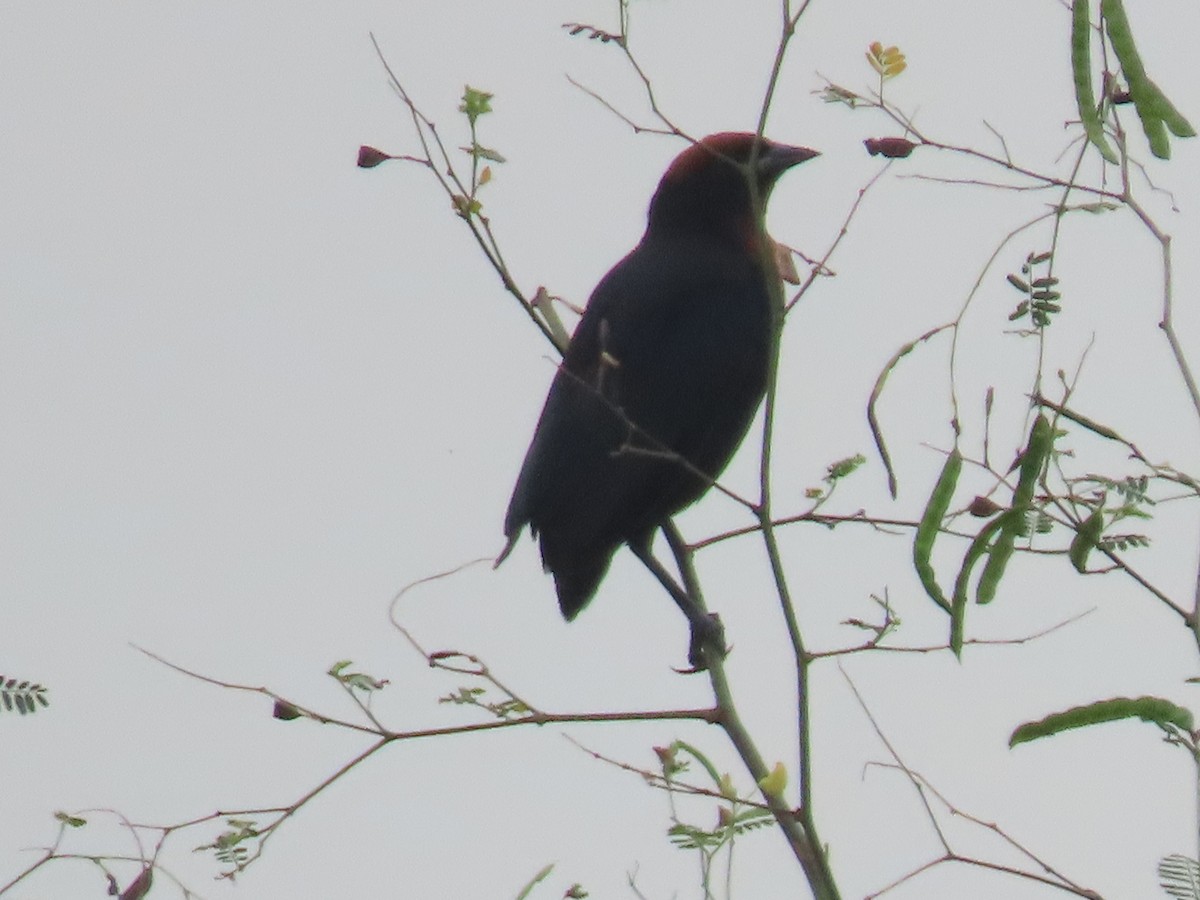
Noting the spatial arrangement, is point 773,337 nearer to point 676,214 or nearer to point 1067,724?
point 1067,724

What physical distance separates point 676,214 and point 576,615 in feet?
4.65

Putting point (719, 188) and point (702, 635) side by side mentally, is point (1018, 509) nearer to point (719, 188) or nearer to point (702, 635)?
point (702, 635)

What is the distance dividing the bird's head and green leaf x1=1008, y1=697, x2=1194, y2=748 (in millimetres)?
2970

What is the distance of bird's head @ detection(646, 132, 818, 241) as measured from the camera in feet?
17.0

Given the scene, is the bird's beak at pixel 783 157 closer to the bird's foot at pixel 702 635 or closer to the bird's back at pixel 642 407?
the bird's back at pixel 642 407

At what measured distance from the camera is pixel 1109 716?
7.73ft

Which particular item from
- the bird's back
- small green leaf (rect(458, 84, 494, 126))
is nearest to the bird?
the bird's back

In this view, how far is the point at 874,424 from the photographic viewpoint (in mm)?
2600

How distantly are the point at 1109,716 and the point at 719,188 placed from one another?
3123 millimetres

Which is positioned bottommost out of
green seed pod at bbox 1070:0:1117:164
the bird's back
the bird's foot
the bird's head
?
green seed pod at bbox 1070:0:1117:164

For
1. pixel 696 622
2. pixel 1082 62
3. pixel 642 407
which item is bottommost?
pixel 1082 62

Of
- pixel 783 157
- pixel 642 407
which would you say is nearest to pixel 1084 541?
pixel 642 407

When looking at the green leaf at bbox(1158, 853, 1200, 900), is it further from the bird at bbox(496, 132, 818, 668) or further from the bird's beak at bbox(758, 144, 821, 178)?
the bird's beak at bbox(758, 144, 821, 178)

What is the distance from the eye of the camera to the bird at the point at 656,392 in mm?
4555
